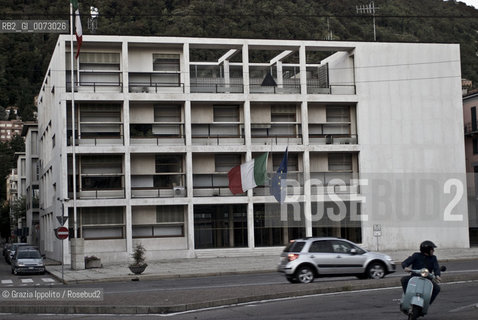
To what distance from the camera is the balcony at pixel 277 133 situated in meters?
57.8

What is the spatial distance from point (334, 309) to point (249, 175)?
28.5 meters

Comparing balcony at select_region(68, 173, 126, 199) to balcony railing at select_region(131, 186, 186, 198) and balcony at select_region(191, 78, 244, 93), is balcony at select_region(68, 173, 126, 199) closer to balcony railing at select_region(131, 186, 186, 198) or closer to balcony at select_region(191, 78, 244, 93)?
balcony railing at select_region(131, 186, 186, 198)

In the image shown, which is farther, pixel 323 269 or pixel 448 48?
pixel 448 48

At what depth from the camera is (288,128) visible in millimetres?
58531

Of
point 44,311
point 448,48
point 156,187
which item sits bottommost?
point 44,311

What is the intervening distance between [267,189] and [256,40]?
1156 cm

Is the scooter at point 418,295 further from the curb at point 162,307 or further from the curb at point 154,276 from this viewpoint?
the curb at point 154,276

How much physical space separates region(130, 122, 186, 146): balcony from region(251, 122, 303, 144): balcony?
5916 millimetres

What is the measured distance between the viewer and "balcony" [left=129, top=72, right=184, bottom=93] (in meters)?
55.4

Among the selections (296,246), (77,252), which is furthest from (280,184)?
(296,246)

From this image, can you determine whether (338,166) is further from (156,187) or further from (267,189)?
(156,187)

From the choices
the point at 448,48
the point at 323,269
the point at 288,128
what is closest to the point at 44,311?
the point at 323,269

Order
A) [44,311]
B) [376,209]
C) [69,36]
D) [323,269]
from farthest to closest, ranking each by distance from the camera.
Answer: [376,209] → [69,36] → [323,269] → [44,311]

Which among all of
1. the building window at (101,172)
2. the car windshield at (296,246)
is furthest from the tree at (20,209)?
the car windshield at (296,246)
